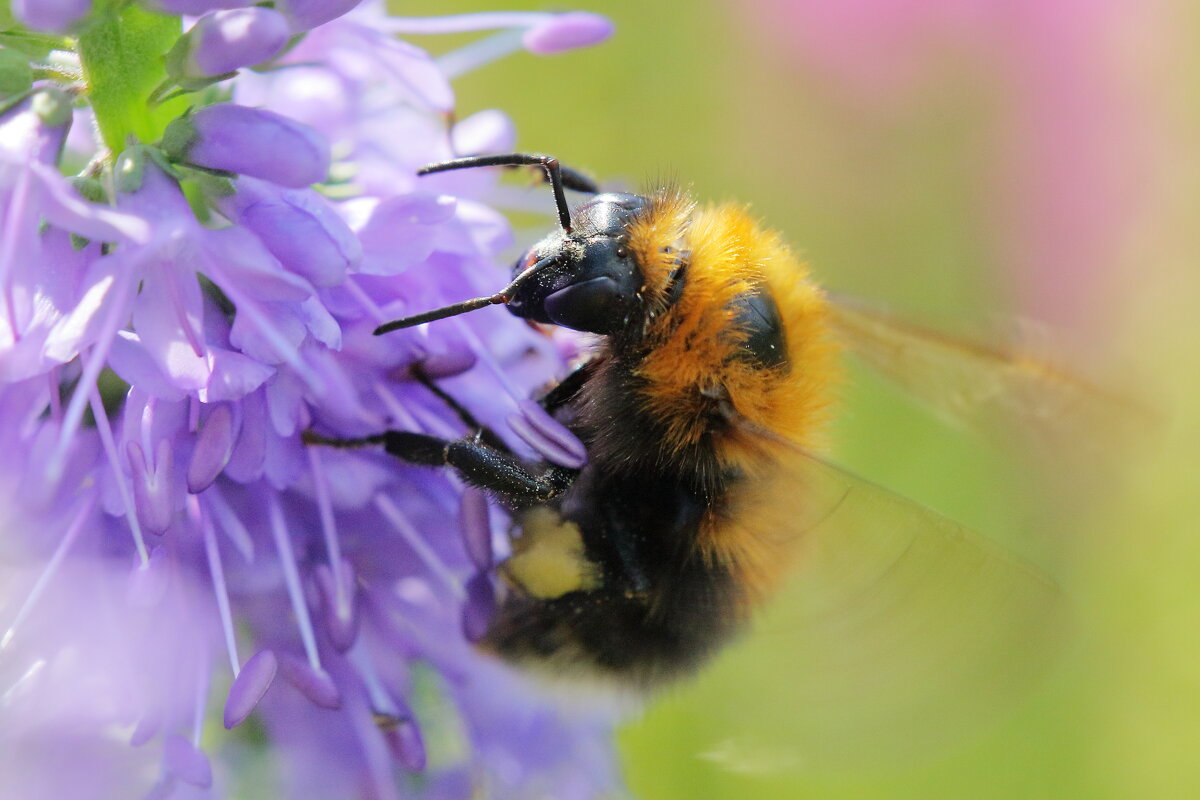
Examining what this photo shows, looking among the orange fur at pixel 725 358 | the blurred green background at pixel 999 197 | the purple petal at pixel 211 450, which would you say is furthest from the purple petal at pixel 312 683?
the blurred green background at pixel 999 197

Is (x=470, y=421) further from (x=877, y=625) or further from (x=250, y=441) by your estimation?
(x=877, y=625)

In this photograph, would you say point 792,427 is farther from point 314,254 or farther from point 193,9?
point 193,9

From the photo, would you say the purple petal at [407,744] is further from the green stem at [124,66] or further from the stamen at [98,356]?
the green stem at [124,66]

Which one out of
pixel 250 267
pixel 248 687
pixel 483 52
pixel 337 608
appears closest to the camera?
pixel 250 267

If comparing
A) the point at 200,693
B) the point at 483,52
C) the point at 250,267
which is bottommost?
the point at 200,693

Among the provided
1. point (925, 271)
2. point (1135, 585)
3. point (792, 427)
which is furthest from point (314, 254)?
point (925, 271)

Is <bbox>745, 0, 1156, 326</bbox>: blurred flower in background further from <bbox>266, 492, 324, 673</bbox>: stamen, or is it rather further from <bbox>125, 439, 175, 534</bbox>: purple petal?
<bbox>125, 439, 175, 534</bbox>: purple petal

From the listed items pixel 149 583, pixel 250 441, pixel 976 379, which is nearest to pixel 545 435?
pixel 250 441
